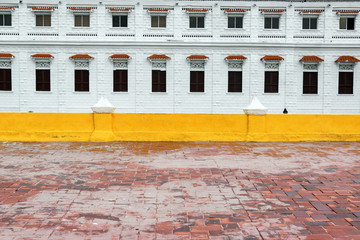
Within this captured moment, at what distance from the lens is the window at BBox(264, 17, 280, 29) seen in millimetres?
22031

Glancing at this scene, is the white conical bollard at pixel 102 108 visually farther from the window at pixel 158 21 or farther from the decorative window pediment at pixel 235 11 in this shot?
the decorative window pediment at pixel 235 11

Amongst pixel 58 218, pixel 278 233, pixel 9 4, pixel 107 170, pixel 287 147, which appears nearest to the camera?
pixel 278 233

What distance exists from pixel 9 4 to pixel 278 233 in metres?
22.0

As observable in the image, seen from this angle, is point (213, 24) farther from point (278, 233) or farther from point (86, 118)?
point (278, 233)

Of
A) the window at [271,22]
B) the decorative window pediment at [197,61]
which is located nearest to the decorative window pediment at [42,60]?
the decorative window pediment at [197,61]

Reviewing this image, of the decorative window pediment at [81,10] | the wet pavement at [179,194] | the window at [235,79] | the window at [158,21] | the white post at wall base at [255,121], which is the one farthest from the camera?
the window at [235,79]

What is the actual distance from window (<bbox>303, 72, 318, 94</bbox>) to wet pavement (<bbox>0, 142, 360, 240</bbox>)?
13.1 meters

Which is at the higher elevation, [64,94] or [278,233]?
[64,94]

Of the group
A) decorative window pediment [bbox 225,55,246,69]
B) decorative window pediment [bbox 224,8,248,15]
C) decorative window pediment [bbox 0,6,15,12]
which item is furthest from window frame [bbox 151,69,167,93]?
decorative window pediment [bbox 0,6,15,12]

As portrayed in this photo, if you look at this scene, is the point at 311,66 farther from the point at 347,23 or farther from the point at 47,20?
the point at 47,20

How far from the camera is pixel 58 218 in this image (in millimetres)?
4598

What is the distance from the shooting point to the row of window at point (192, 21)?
852 inches

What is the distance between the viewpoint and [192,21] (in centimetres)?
2194

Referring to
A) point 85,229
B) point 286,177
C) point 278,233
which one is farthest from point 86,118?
point 278,233
